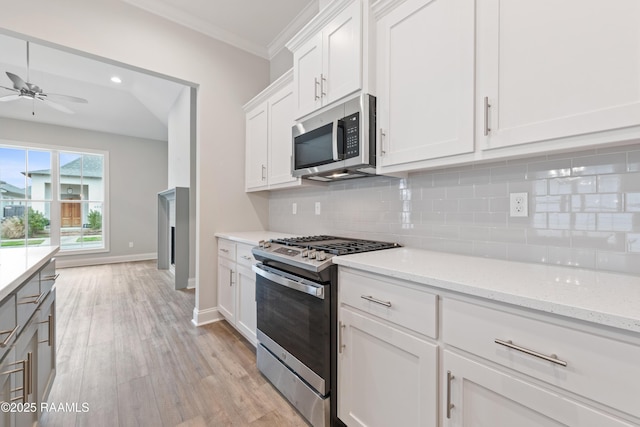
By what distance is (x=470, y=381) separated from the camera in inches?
37.0

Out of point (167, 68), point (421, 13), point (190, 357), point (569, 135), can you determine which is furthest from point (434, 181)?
point (167, 68)

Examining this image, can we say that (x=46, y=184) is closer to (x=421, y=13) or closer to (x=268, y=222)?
(x=268, y=222)

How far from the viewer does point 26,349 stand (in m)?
1.17

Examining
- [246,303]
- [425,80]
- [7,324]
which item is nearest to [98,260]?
[246,303]

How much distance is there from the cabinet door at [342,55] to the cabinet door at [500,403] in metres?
1.52

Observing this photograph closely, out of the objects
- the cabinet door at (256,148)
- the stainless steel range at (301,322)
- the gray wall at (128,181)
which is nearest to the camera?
the stainless steel range at (301,322)

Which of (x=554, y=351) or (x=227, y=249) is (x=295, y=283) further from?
(x=227, y=249)

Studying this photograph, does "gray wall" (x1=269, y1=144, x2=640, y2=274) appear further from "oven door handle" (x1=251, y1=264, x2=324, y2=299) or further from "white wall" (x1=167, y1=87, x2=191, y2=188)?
"white wall" (x1=167, y1=87, x2=191, y2=188)

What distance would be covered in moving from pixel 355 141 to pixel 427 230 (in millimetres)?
713

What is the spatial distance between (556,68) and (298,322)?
1649 mm

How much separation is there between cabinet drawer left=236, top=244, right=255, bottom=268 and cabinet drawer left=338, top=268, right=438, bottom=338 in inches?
43.8

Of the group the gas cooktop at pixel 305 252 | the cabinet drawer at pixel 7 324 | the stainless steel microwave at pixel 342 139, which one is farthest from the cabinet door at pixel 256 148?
the cabinet drawer at pixel 7 324

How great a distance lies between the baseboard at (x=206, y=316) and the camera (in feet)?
9.50

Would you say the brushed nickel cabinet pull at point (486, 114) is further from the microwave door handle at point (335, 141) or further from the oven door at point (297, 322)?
the oven door at point (297, 322)
